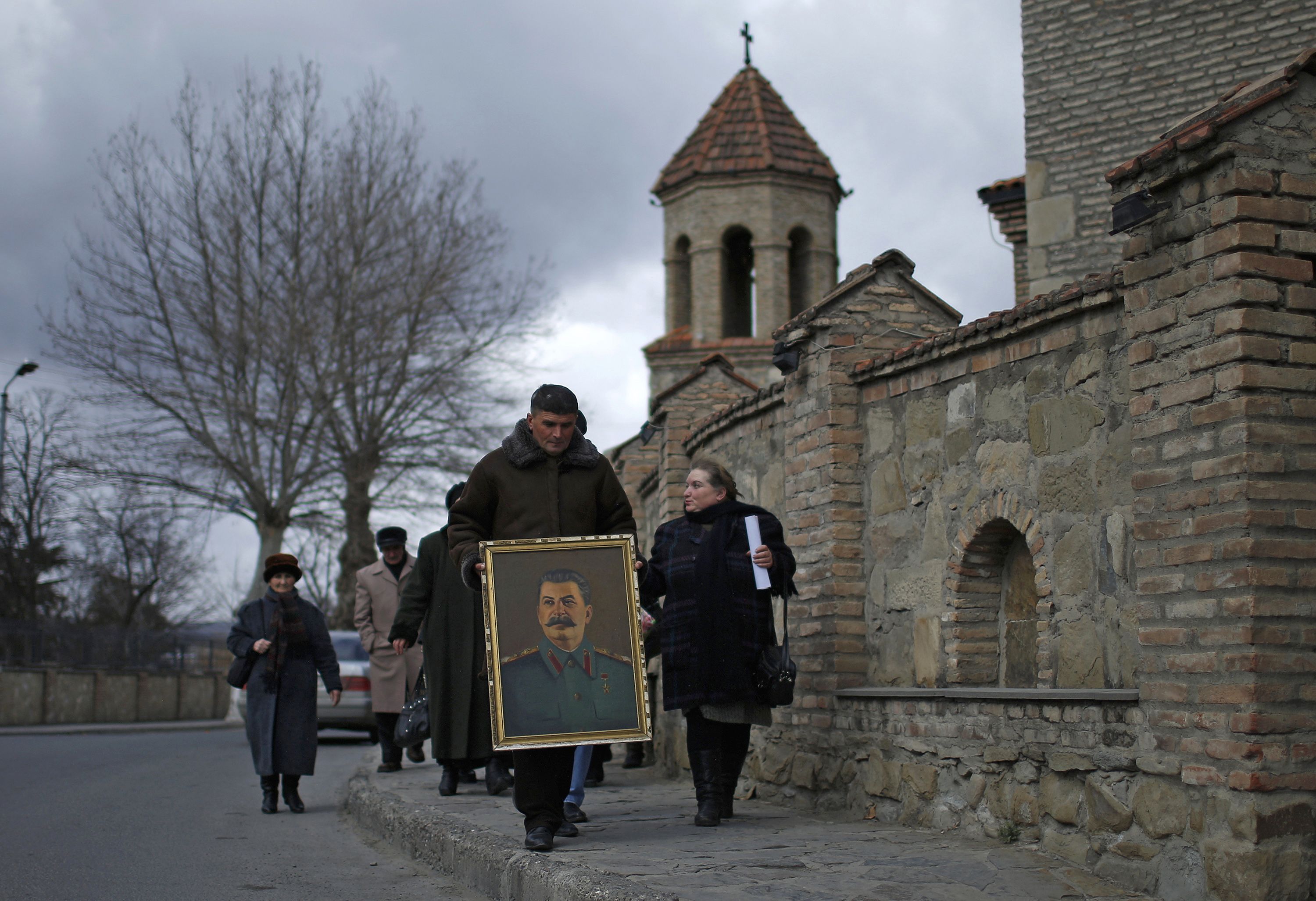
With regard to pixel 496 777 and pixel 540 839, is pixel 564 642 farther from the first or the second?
pixel 496 777

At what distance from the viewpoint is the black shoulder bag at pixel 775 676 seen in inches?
244

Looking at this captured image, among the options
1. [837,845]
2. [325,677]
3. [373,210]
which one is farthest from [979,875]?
[373,210]

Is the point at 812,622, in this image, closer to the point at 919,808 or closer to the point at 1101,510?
the point at 919,808

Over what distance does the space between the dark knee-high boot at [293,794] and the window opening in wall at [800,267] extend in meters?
22.8

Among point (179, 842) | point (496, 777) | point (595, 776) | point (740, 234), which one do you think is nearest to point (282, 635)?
point (179, 842)

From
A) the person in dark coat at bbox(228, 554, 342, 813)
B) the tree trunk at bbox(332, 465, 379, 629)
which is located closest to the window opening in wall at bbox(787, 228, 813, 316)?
the tree trunk at bbox(332, 465, 379, 629)

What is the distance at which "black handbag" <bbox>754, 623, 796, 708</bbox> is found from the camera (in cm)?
620

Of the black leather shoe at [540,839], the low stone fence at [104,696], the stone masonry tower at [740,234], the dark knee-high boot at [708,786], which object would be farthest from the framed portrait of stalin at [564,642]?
the stone masonry tower at [740,234]

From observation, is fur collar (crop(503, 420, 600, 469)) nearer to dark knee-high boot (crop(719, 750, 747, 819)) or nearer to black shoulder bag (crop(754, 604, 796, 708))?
black shoulder bag (crop(754, 604, 796, 708))

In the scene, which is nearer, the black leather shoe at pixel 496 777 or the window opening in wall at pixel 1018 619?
the window opening in wall at pixel 1018 619

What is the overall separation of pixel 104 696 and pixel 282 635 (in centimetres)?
1992

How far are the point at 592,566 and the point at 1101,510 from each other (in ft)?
7.06

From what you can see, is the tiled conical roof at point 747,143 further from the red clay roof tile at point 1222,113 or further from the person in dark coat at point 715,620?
the red clay roof tile at point 1222,113

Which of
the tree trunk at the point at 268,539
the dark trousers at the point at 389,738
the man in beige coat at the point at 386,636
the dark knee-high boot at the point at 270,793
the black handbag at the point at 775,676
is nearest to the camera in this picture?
the black handbag at the point at 775,676
